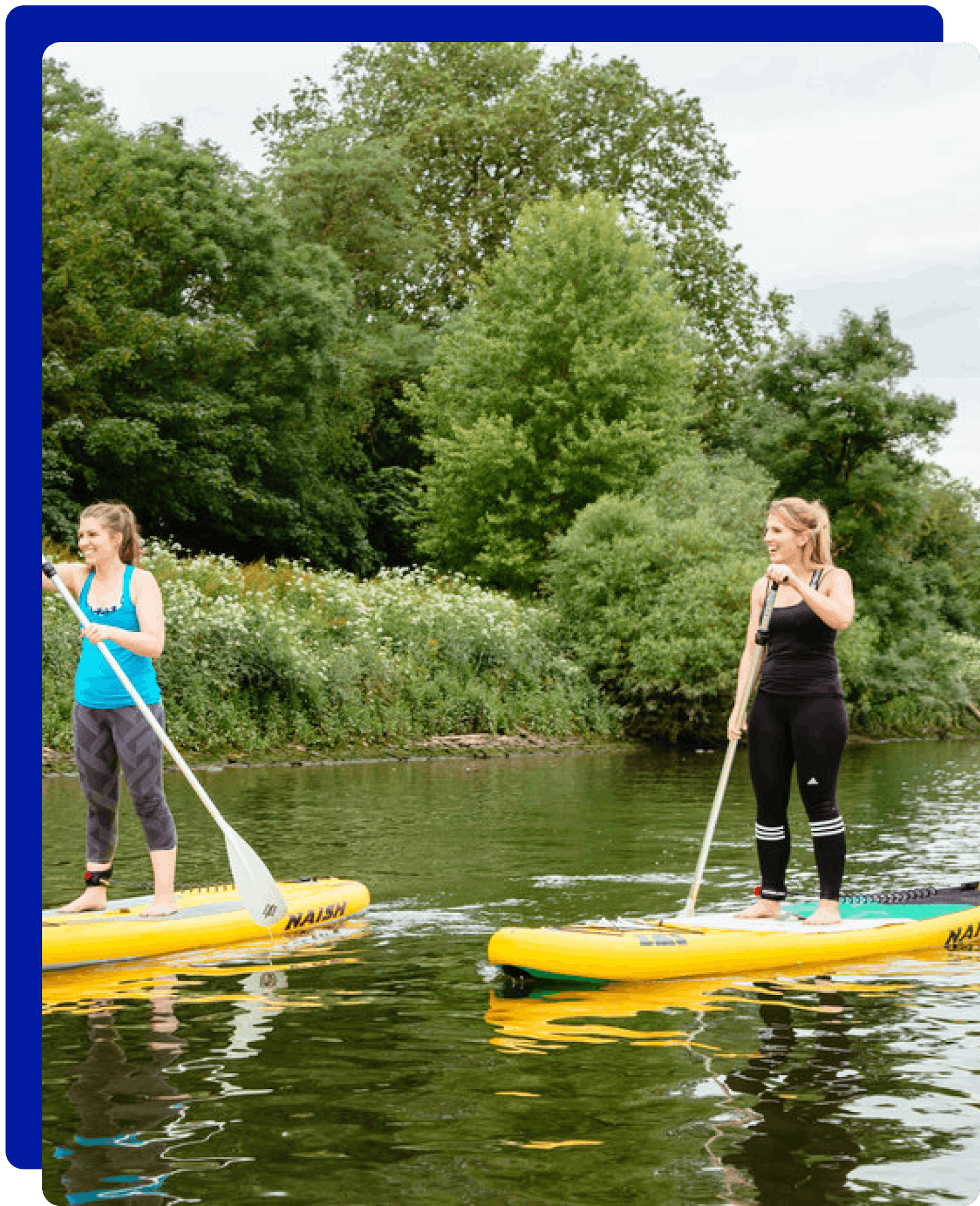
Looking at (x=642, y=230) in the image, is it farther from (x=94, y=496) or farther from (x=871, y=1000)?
(x=871, y=1000)

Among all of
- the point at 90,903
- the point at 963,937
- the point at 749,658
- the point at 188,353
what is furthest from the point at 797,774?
the point at 188,353

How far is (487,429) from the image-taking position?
29.0 m

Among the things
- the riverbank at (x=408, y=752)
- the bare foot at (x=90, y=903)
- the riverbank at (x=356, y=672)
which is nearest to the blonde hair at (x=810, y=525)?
the bare foot at (x=90, y=903)

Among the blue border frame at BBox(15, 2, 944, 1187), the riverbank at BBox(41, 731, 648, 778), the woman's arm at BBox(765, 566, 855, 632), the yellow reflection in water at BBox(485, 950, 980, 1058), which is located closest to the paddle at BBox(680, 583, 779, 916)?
the woman's arm at BBox(765, 566, 855, 632)

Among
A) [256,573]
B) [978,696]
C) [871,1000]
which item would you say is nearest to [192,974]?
[871,1000]

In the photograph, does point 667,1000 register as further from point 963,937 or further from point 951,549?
point 951,549

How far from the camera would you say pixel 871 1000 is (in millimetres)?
6035

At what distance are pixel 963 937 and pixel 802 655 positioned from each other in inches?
67.3

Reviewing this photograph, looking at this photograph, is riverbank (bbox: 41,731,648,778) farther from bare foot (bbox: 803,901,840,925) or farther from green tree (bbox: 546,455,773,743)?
bare foot (bbox: 803,901,840,925)

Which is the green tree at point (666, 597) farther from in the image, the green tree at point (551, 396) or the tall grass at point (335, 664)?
the green tree at point (551, 396)

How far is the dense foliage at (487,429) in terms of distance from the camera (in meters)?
19.9

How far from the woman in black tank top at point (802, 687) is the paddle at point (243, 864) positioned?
201 centimetres

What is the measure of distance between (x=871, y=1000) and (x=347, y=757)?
47.6 feet

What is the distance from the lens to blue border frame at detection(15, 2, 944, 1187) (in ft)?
7.86
